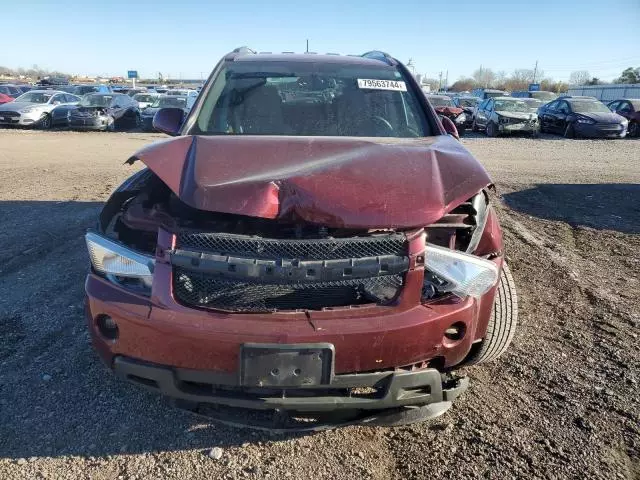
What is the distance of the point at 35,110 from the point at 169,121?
19.4 metres

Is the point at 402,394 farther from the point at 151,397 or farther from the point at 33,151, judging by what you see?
the point at 33,151

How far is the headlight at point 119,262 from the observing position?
2311 mm

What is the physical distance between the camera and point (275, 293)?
2.29m

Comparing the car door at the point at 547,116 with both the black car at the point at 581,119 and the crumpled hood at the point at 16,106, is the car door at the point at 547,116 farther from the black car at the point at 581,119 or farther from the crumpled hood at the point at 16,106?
the crumpled hood at the point at 16,106

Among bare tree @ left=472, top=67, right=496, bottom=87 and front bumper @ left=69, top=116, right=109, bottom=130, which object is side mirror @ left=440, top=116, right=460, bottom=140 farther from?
bare tree @ left=472, top=67, right=496, bottom=87

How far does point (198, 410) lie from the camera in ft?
7.81

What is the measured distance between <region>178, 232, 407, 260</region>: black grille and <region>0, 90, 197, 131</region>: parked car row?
1777cm

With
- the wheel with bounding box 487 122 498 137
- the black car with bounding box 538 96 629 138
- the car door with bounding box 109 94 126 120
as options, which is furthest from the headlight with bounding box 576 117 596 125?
the car door with bounding box 109 94 126 120

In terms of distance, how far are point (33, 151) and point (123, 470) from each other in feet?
43.6

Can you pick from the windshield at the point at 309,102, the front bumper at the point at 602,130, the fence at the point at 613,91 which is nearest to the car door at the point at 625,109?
the front bumper at the point at 602,130

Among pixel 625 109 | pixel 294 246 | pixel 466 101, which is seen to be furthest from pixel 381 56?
pixel 466 101

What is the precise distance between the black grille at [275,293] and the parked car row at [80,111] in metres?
17.8

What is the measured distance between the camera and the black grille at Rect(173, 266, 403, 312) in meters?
2.26

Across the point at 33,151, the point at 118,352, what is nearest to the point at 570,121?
the point at 33,151
